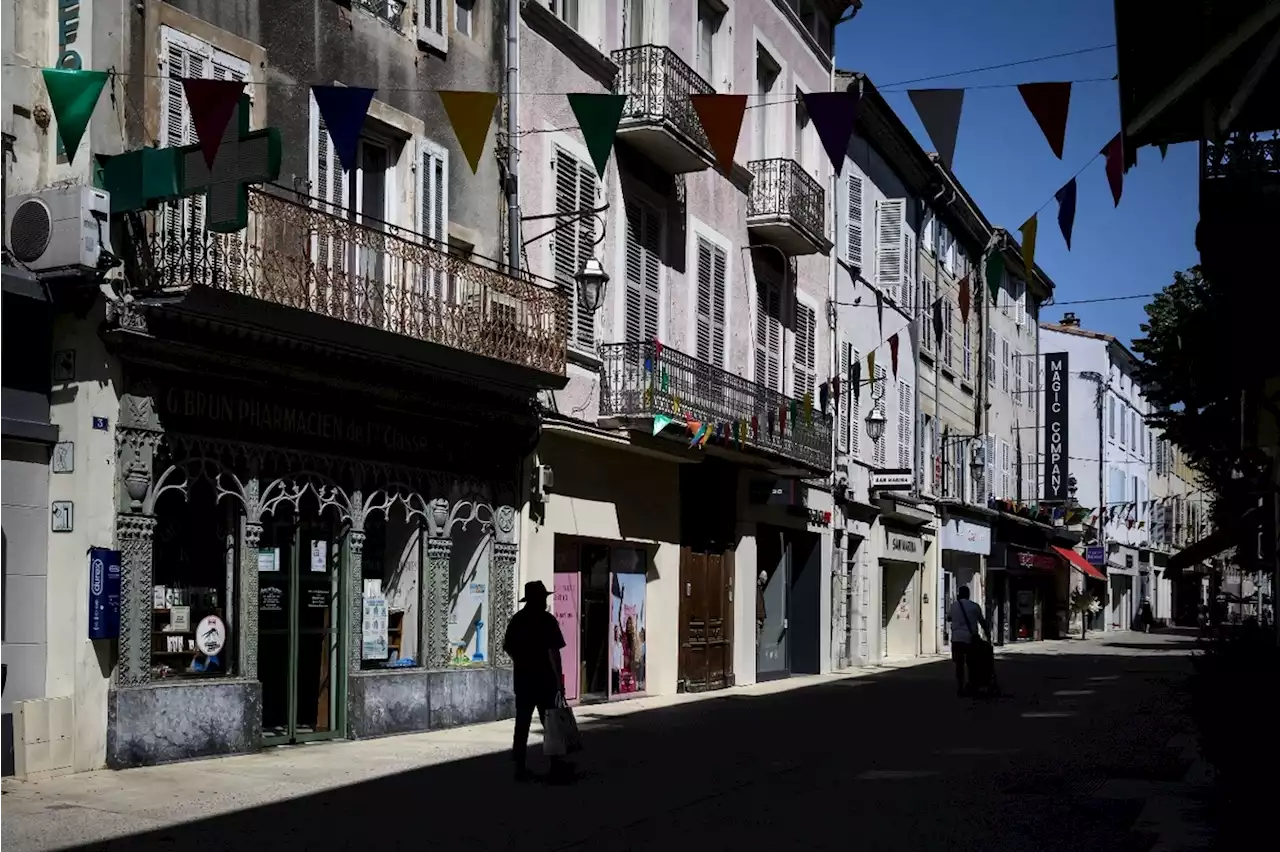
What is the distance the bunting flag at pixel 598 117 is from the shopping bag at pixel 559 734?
13.6 ft

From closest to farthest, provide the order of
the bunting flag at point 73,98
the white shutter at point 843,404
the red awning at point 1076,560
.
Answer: the bunting flag at point 73,98
the white shutter at point 843,404
the red awning at point 1076,560

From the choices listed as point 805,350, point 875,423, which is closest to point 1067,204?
point 805,350

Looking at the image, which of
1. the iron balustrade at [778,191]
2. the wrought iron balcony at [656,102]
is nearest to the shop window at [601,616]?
the wrought iron balcony at [656,102]

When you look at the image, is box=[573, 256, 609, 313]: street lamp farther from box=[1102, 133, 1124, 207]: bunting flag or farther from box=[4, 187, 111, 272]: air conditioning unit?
box=[4, 187, 111, 272]: air conditioning unit

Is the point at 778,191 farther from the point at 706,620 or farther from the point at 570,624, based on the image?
the point at 570,624

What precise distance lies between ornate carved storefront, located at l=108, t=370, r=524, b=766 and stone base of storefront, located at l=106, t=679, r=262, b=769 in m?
0.01

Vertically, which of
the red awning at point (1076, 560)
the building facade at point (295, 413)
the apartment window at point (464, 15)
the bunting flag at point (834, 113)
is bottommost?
the red awning at point (1076, 560)

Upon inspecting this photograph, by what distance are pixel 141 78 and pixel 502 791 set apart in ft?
20.7

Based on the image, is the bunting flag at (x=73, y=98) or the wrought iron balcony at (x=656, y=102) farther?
the wrought iron balcony at (x=656, y=102)

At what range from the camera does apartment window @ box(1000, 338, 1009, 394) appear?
46406 mm

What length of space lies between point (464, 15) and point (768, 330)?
33.2 ft

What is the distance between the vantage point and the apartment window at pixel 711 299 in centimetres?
2347

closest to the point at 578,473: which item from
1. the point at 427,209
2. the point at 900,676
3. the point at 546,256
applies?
the point at 546,256

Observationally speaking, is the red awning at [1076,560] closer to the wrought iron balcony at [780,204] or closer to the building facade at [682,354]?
the building facade at [682,354]
